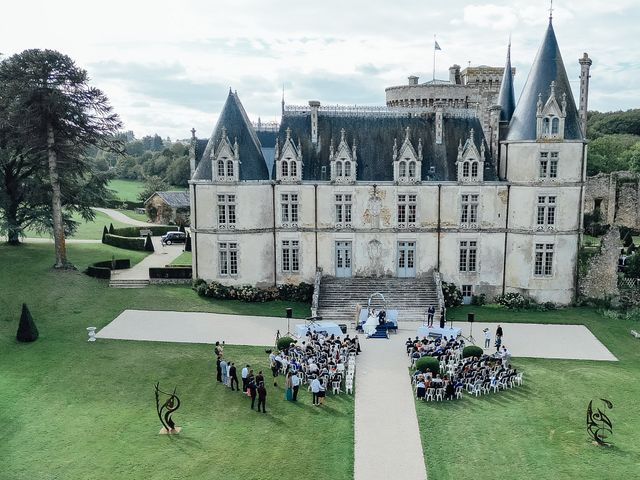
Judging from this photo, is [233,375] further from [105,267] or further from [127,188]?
[127,188]

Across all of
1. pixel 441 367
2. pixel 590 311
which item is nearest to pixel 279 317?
pixel 441 367

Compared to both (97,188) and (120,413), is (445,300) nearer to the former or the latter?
(120,413)

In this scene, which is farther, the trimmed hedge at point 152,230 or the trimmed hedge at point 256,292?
the trimmed hedge at point 152,230

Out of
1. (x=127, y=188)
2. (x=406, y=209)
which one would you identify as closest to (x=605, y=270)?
(x=406, y=209)

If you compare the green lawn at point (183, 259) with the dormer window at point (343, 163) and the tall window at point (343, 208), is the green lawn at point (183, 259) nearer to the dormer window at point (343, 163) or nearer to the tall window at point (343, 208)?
the tall window at point (343, 208)

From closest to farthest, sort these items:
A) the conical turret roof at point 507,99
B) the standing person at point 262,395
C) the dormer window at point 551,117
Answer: the standing person at point 262,395 < the dormer window at point 551,117 < the conical turret roof at point 507,99

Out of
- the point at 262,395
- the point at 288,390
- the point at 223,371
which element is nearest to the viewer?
the point at 262,395

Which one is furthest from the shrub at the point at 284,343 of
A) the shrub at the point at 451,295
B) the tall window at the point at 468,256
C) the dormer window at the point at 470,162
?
the dormer window at the point at 470,162
